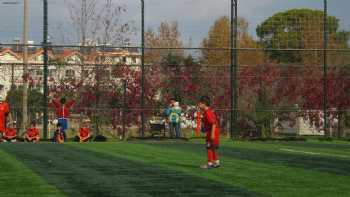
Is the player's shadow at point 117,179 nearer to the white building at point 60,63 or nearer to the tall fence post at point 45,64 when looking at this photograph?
the tall fence post at point 45,64

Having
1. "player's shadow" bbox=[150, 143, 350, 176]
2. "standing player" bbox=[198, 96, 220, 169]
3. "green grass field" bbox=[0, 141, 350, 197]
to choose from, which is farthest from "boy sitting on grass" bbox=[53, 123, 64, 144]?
"standing player" bbox=[198, 96, 220, 169]

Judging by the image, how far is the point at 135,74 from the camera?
107 feet

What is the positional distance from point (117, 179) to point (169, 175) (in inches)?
47.5

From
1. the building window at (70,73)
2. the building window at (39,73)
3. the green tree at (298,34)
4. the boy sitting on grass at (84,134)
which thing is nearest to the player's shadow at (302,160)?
the boy sitting on grass at (84,134)

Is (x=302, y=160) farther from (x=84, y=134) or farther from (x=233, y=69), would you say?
(x=233, y=69)

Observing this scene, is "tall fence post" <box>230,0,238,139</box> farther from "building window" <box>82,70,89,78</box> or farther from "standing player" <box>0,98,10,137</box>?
"standing player" <box>0,98,10,137</box>

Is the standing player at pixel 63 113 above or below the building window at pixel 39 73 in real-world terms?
below

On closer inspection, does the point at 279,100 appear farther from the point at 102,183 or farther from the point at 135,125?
the point at 102,183

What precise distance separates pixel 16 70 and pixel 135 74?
15.9ft

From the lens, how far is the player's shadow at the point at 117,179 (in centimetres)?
1139

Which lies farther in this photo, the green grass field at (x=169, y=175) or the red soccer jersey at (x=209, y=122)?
the red soccer jersey at (x=209, y=122)

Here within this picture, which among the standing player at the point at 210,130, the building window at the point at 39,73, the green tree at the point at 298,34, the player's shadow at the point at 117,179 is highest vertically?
the green tree at the point at 298,34

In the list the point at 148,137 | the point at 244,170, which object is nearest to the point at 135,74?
the point at 148,137

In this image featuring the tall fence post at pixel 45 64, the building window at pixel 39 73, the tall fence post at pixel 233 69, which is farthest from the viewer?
the tall fence post at pixel 233 69
